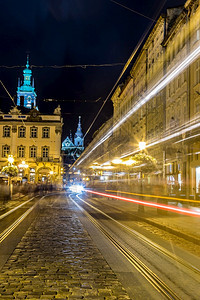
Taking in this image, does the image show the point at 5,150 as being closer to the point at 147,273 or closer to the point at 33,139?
the point at 33,139

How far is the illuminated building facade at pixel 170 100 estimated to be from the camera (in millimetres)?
28609

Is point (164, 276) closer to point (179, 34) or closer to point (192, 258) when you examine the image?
point (192, 258)

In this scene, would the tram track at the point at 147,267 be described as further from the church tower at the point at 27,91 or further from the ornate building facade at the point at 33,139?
the church tower at the point at 27,91

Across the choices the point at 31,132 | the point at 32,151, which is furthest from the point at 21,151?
the point at 31,132

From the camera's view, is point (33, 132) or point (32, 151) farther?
point (33, 132)

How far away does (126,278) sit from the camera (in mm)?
5863

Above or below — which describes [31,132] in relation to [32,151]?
above

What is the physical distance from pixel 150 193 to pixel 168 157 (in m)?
16.0

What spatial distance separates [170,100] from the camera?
117 ft

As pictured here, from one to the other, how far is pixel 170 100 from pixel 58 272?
31034 mm

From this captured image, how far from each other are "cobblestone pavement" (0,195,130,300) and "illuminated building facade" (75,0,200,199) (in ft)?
38.8

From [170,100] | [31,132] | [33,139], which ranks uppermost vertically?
[31,132]

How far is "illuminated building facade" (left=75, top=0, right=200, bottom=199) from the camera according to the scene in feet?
93.9

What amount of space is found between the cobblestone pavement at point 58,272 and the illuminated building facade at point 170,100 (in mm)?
11833
